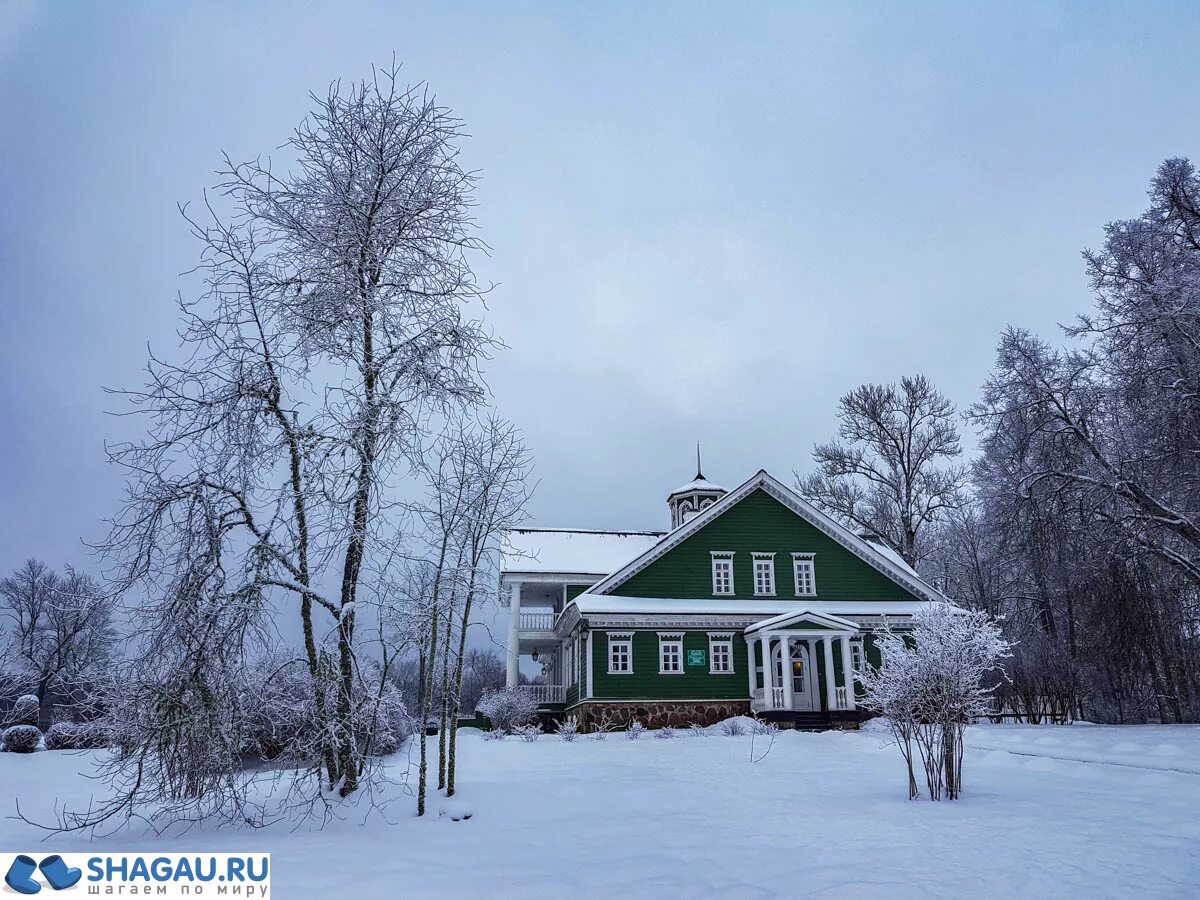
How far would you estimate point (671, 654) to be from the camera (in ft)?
81.5

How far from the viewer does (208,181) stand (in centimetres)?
843

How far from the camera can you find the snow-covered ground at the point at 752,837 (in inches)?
210

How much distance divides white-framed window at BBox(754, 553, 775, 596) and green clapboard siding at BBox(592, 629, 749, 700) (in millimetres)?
2726

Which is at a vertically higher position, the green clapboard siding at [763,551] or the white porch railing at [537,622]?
the green clapboard siding at [763,551]

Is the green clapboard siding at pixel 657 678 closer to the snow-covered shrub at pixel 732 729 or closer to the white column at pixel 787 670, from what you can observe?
the white column at pixel 787 670

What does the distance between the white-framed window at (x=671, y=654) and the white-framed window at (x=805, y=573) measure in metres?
5.08

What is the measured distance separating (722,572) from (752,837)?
20.0 meters

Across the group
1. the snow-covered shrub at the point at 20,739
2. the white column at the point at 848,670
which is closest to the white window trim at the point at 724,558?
the white column at the point at 848,670

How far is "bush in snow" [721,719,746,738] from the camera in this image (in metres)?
19.8

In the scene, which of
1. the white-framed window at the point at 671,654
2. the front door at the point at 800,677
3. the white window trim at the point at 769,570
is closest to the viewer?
the white-framed window at the point at 671,654

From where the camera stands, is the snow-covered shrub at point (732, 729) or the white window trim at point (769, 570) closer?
the snow-covered shrub at point (732, 729)

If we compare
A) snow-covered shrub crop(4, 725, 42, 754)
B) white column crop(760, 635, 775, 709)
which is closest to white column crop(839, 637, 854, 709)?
white column crop(760, 635, 775, 709)

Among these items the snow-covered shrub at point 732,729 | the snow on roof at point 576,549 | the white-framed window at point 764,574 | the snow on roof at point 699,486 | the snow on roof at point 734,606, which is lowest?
the snow-covered shrub at point 732,729

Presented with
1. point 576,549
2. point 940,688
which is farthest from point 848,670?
point 940,688
